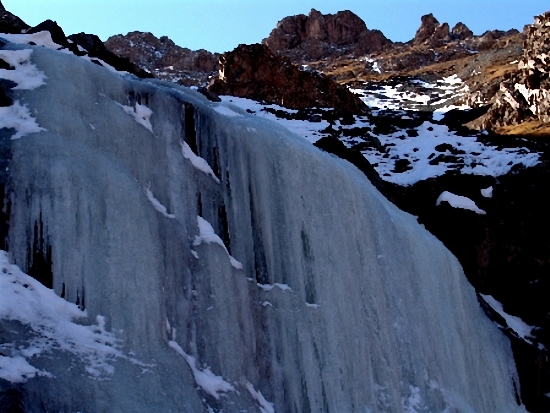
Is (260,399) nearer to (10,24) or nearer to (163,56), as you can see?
(10,24)

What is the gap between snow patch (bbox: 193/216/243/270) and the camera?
808 centimetres

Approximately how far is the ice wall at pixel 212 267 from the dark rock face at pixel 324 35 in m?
87.6

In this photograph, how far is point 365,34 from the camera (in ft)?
319

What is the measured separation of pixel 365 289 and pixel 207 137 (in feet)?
10.9

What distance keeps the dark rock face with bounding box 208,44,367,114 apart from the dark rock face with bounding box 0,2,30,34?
21797 mm

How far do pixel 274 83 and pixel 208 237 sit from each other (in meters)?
33.4

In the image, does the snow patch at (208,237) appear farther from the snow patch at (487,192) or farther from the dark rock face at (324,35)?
the dark rock face at (324,35)

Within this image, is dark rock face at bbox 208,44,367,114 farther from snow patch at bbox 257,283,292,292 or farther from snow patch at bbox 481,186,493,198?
snow patch at bbox 257,283,292,292

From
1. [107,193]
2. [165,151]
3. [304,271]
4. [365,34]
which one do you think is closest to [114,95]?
[165,151]

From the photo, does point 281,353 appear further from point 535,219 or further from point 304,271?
point 535,219

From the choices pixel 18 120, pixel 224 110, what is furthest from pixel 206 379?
pixel 224 110

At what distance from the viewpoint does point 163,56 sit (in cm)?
8250

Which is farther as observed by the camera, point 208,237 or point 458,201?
point 458,201

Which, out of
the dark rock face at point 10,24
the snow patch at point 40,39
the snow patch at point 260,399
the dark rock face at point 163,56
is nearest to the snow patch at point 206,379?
the snow patch at point 260,399
